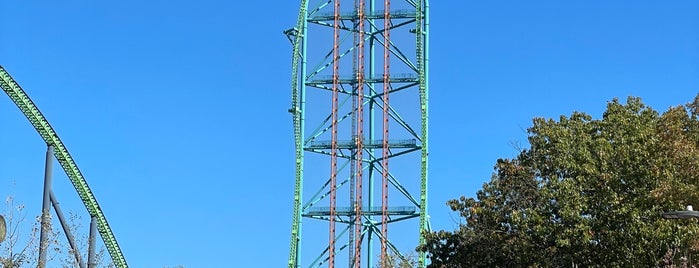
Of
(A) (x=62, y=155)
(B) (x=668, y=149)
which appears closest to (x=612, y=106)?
(B) (x=668, y=149)

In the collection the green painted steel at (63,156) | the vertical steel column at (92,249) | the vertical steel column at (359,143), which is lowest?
the vertical steel column at (92,249)

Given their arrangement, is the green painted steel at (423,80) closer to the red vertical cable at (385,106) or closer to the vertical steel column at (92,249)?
the red vertical cable at (385,106)

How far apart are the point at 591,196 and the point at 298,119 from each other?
23.0m

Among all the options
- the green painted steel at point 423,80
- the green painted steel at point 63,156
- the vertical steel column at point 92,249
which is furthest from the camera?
the green painted steel at point 423,80

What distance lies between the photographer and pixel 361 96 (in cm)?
4994

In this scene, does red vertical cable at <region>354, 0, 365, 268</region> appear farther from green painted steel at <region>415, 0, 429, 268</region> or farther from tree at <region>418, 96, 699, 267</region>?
tree at <region>418, 96, 699, 267</region>

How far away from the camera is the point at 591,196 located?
93.9ft

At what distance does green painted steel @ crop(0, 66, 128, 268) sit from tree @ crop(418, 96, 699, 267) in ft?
40.1

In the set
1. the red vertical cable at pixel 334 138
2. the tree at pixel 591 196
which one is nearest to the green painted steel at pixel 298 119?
the red vertical cable at pixel 334 138

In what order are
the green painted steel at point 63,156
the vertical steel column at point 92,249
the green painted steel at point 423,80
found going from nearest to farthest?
the vertical steel column at point 92,249
the green painted steel at point 63,156
the green painted steel at point 423,80

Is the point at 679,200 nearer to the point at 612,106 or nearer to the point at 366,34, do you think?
the point at 612,106

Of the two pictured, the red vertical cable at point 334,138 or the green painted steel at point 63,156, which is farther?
the red vertical cable at point 334,138

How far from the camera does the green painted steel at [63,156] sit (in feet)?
108

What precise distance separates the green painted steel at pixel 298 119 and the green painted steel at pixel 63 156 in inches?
308
